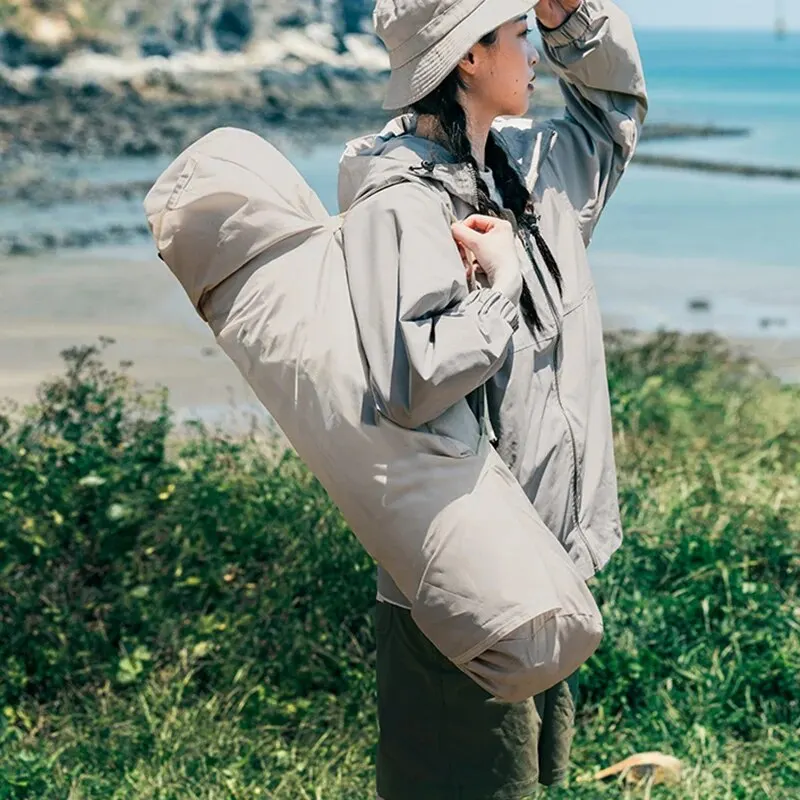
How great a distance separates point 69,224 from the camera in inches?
720

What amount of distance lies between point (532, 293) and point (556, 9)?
23.4 inches

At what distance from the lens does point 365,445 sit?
2.56 m

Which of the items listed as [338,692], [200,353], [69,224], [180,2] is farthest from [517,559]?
[180,2]

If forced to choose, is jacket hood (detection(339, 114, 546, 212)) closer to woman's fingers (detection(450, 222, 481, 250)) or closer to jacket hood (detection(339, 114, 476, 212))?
jacket hood (detection(339, 114, 476, 212))

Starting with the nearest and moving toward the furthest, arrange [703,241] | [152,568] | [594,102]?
[594,102] → [152,568] → [703,241]

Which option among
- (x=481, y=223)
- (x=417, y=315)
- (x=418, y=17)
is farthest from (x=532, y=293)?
(x=418, y=17)

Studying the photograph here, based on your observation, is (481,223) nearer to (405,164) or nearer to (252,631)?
(405,164)

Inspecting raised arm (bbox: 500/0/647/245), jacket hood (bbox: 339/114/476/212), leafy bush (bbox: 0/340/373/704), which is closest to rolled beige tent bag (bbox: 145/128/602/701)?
jacket hood (bbox: 339/114/476/212)

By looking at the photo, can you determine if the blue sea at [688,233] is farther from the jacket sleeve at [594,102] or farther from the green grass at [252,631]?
the jacket sleeve at [594,102]

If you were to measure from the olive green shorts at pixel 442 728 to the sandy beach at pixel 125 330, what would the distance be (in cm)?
450

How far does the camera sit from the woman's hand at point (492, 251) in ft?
8.60

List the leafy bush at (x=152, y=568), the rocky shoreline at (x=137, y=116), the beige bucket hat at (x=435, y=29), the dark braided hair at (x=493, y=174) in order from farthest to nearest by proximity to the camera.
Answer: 1. the rocky shoreline at (x=137, y=116)
2. the leafy bush at (x=152, y=568)
3. the dark braided hair at (x=493, y=174)
4. the beige bucket hat at (x=435, y=29)

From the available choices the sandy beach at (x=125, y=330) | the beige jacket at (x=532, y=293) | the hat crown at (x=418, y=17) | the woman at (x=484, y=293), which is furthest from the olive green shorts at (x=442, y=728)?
the sandy beach at (x=125, y=330)

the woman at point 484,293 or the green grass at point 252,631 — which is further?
the green grass at point 252,631
